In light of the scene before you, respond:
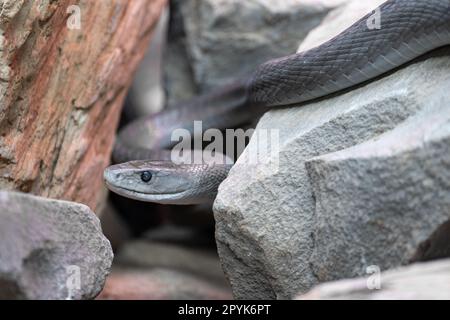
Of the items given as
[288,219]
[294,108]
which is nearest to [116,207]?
[294,108]

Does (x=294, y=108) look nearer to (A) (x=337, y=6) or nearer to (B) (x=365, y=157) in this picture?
(B) (x=365, y=157)

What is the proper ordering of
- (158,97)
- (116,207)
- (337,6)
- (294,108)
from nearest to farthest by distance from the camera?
(294,108) < (337,6) < (116,207) < (158,97)

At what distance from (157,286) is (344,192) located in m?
2.19

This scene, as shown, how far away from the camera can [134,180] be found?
3805 millimetres

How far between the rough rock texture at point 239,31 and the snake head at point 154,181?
1966 millimetres

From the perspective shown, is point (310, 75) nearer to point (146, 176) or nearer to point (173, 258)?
point (146, 176)

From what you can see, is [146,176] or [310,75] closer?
[310,75]

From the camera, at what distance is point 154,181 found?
152 inches

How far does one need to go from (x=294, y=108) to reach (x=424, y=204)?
4.81 feet

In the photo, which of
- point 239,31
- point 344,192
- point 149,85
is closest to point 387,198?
point 344,192

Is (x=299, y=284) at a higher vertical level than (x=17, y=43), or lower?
lower

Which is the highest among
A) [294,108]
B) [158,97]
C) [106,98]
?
[294,108]

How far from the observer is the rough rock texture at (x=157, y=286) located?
13.8 ft

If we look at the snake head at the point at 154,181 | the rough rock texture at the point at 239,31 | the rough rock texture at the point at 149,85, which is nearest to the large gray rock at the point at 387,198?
the snake head at the point at 154,181
